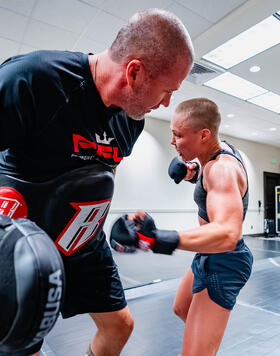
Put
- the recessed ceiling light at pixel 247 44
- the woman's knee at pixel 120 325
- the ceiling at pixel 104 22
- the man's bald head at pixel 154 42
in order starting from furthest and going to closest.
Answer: the recessed ceiling light at pixel 247 44
the ceiling at pixel 104 22
the woman's knee at pixel 120 325
the man's bald head at pixel 154 42

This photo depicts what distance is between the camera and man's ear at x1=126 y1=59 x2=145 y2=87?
36.6 inches

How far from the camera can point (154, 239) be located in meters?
0.94

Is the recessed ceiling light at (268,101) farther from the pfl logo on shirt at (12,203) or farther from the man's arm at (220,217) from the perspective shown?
the pfl logo on shirt at (12,203)

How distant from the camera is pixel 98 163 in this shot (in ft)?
3.46

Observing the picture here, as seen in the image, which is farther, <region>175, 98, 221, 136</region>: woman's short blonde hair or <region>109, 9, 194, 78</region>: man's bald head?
<region>175, 98, 221, 136</region>: woman's short blonde hair

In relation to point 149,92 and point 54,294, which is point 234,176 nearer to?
point 149,92

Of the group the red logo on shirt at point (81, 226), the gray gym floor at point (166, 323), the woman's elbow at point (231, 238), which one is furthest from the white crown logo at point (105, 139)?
the gray gym floor at point (166, 323)

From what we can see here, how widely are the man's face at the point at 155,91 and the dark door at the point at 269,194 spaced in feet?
30.6

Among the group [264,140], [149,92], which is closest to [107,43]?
[149,92]

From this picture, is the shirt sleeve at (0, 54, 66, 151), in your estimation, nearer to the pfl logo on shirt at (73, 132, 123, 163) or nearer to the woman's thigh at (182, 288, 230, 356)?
the pfl logo on shirt at (73, 132, 123, 163)

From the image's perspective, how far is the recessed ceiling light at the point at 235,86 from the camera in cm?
455

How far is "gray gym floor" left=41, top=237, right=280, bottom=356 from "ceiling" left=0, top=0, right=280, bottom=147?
10.0 feet

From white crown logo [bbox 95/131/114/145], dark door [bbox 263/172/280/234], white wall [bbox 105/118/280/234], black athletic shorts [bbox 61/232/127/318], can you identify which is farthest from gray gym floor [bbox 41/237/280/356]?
dark door [bbox 263/172/280/234]

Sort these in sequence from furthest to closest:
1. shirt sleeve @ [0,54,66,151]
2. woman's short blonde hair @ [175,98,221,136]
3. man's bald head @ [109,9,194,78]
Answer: woman's short blonde hair @ [175,98,221,136] → man's bald head @ [109,9,194,78] → shirt sleeve @ [0,54,66,151]
